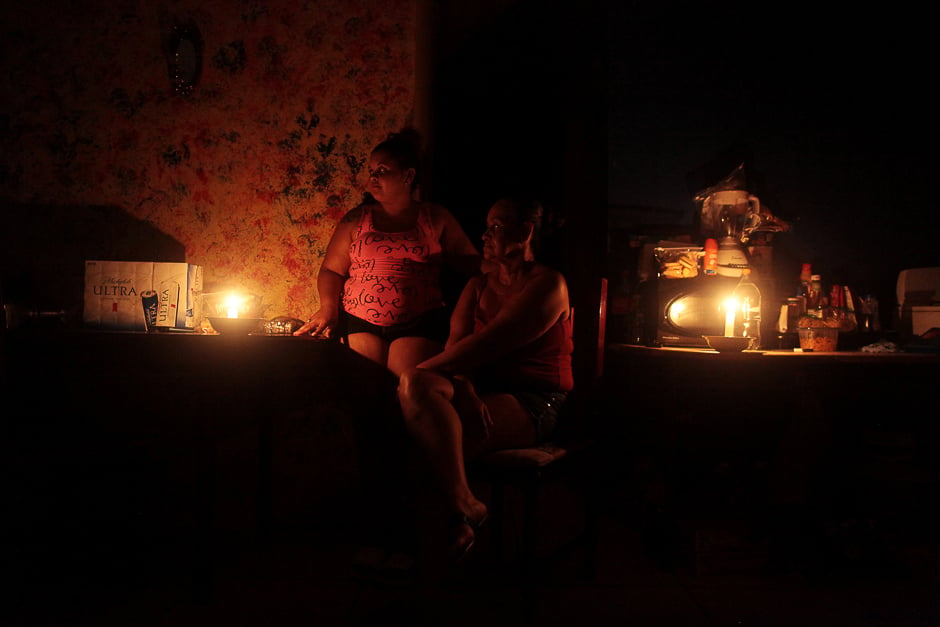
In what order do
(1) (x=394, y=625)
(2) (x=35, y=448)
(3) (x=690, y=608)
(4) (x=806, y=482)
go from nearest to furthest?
(1) (x=394, y=625), (3) (x=690, y=608), (2) (x=35, y=448), (4) (x=806, y=482)

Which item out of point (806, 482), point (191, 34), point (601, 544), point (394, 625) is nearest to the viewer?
point (394, 625)

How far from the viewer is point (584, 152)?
3039mm

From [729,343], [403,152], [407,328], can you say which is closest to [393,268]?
[407,328]

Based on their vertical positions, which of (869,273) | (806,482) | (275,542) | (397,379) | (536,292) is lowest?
(275,542)

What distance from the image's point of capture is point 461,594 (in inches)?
69.7

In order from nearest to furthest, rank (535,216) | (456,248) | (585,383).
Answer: (535,216) → (456,248) → (585,383)

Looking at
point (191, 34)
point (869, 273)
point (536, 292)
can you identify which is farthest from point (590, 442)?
point (191, 34)

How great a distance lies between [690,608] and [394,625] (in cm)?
94

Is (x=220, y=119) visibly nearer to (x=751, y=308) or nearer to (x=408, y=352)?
(x=408, y=352)

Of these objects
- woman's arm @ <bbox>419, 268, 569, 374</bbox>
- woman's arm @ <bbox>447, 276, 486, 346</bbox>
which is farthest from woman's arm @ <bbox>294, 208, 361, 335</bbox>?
woman's arm @ <bbox>419, 268, 569, 374</bbox>

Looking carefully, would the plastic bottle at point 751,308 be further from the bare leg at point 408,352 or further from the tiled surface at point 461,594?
the bare leg at point 408,352

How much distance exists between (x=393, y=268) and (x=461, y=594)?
3.90 ft

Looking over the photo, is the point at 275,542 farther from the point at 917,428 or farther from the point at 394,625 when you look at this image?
the point at 917,428

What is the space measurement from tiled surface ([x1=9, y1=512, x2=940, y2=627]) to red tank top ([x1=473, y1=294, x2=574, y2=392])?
26.6 inches
